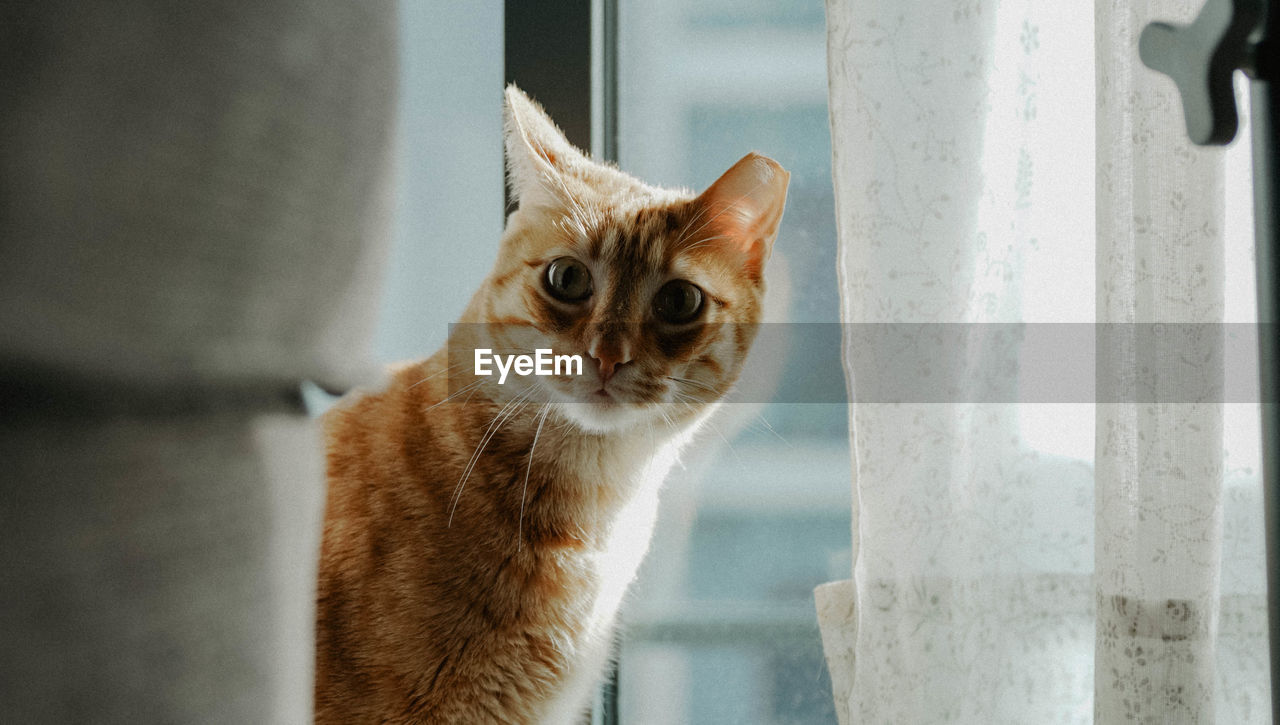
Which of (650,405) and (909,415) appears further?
(909,415)

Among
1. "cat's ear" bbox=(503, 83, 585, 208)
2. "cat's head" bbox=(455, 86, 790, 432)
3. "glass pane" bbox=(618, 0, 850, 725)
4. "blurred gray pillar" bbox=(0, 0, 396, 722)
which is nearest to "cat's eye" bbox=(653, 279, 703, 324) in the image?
"cat's head" bbox=(455, 86, 790, 432)

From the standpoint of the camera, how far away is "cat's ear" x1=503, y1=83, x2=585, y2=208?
0.86m

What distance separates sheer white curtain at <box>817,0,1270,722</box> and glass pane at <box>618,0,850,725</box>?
25 centimetres

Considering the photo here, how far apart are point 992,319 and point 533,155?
24.6 inches

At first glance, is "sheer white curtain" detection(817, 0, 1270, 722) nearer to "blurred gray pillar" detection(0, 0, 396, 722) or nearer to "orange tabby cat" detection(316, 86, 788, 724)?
"orange tabby cat" detection(316, 86, 788, 724)

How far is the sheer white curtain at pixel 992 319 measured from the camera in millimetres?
870

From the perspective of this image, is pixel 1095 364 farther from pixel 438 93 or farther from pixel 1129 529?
pixel 438 93

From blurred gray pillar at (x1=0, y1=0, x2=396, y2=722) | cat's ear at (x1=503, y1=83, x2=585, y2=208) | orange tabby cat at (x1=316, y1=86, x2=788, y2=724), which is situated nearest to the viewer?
blurred gray pillar at (x1=0, y1=0, x2=396, y2=722)

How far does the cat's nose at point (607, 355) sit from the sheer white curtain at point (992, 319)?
0.32 m

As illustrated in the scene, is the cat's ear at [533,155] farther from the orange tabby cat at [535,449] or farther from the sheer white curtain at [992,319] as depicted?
the sheer white curtain at [992,319]

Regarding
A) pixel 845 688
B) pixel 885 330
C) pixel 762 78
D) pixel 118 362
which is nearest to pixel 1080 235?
pixel 885 330

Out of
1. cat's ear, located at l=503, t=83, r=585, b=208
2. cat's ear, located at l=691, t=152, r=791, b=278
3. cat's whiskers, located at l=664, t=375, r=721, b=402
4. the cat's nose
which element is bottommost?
cat's whiskers, located at l=664, t=375, r=721, b=402

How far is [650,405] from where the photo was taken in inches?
33.1

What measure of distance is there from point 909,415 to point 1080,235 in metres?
0.33
